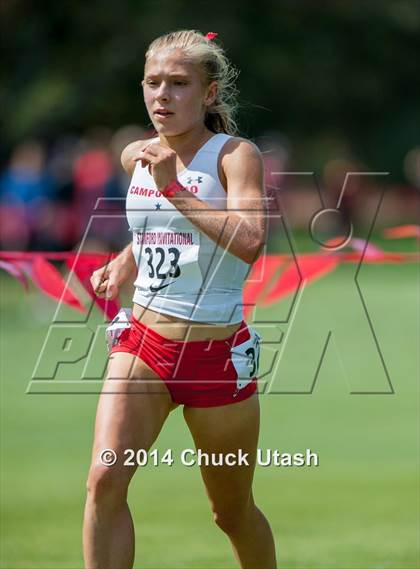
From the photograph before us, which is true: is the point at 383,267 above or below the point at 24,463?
above

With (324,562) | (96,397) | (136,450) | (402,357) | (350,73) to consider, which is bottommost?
(136,450)

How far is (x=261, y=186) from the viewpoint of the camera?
5090mm

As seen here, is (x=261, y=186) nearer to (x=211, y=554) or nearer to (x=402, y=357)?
(x=211, y=554)

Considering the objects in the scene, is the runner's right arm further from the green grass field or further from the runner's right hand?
the green grass field

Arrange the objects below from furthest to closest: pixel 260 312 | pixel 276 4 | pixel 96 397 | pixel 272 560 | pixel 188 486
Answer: pixel 276 4, pixel 260 312, pixel 96 397, pixel 188 486, pixel 272 560

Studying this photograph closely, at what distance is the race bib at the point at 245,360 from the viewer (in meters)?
5.25

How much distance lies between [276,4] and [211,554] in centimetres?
3759

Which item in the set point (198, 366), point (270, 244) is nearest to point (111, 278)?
point (198, 366)

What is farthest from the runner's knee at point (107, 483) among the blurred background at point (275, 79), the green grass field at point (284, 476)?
the blurred background at point (275, 79)

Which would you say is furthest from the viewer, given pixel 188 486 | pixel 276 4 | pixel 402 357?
pixel 276 4

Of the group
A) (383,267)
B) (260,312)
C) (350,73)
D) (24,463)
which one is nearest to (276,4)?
(350,73)

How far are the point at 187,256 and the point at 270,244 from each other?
20126 millimetres

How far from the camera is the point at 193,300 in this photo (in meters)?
5.28

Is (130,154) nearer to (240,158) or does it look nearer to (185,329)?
(240,158)
